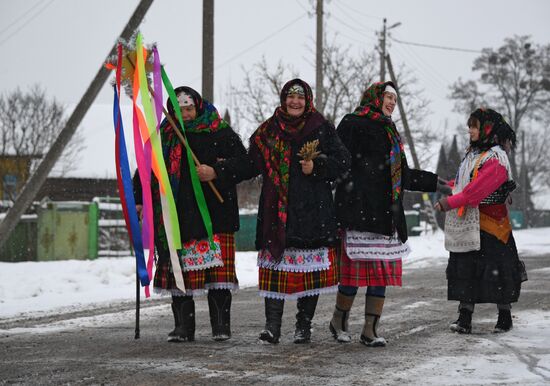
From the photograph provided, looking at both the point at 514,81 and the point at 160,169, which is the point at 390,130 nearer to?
the point at 160,169

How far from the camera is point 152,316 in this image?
7672mm

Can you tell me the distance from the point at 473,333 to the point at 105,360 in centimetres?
276

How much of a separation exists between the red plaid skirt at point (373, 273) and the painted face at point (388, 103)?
1064 millimetres

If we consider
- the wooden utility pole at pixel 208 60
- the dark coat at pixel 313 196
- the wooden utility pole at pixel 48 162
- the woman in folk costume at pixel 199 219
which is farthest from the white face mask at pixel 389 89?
the wooden utility pole at pixel 208 60

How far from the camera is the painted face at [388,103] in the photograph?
598 cm

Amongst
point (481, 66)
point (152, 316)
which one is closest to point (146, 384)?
point (152, 316)

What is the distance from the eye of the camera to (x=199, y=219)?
5996 mm

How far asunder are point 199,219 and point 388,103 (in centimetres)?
158

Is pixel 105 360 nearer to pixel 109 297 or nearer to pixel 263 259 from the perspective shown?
pixel 263 259

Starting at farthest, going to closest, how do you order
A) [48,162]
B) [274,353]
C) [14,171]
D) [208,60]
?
[14,171] < [208,60] < [48,162] < [274,353]

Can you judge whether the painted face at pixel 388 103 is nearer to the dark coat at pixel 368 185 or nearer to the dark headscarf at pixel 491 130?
the dark coat at pixel 368 185

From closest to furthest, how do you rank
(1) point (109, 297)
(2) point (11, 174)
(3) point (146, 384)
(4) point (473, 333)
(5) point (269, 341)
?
1. (3) point (146, 384)
2. (5) point (269, 341)
3. (4) point (473, 333)
4. (1) point (109, 297)
5. (2) point (11, 174)

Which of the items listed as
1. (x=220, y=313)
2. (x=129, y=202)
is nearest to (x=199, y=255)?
(x=220, y=313)

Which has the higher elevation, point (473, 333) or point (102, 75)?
point (102, 75)
